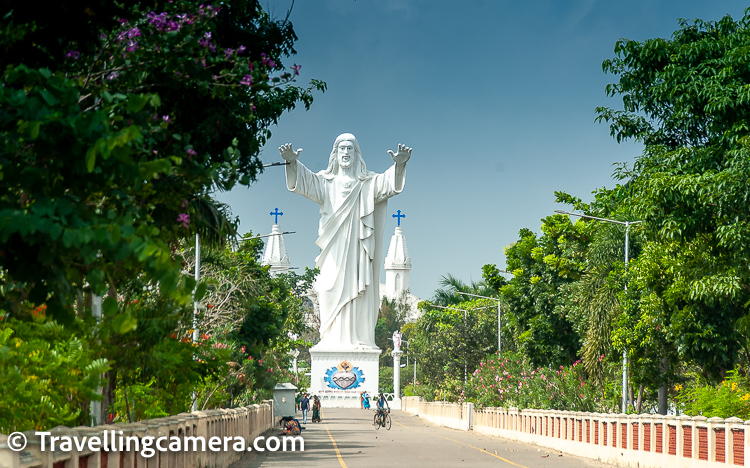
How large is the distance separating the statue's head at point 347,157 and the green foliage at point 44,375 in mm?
58946

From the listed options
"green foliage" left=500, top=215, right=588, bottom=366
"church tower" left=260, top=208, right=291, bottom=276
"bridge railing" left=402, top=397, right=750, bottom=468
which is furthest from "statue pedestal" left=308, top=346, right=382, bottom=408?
"church tower" left=260, top=208, right=291, bottom=276

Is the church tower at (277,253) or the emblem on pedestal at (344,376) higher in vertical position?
the church tower at (277,253)

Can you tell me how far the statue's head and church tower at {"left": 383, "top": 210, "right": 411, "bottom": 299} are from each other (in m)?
77.7

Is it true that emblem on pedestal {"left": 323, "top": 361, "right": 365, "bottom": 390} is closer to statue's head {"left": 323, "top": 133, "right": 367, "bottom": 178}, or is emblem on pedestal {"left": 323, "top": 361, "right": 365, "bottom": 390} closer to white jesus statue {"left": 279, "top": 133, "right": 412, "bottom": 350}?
white jesus statue {"left": 279, "top": 133, "right": 412, "bottom": 350}

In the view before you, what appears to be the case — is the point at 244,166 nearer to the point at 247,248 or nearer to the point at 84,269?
the point at 84,269

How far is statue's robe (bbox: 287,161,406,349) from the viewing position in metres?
70.4

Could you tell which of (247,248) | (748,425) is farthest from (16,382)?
(247,248)

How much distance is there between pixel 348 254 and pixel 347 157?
738cm

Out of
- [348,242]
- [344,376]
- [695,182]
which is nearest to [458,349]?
[344,376]

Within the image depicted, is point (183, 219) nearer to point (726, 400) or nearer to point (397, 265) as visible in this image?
point (726, 400)

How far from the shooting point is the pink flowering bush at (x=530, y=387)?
33156 millimetres

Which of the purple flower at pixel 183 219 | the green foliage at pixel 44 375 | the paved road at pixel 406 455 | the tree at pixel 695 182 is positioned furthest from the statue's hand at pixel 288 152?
the purple flower at pixel 183 219

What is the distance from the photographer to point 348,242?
71.3 meters

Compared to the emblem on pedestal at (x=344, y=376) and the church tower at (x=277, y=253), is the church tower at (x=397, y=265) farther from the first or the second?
the emblem on pedestal at (x=344, y=376)
